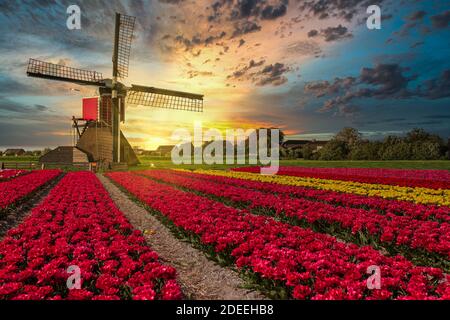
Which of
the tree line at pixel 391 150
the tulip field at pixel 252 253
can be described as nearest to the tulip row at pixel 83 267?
the tulip field at pixel 252 253

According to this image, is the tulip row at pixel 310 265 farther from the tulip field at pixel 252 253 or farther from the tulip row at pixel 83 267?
the tulip row at pixel 83 267

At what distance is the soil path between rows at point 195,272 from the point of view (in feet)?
16.9

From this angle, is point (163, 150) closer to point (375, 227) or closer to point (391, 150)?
point (391, 150)

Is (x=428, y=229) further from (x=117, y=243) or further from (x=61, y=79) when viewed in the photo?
(x=61, y=79)

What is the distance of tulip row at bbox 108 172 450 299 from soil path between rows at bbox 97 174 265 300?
251 mm

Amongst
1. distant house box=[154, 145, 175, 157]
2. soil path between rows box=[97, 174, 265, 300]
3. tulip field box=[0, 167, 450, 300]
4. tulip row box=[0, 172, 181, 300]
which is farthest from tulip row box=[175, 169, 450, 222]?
distant house box=[154, 145, 175, 157]

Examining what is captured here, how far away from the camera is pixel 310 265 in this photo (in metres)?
4.71

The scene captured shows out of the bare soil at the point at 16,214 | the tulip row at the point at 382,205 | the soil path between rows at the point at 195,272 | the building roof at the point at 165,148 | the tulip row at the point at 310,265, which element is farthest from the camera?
the building roof at the point at 165,148

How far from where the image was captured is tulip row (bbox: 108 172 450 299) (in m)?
4.11

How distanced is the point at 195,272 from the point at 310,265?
94.2 inches

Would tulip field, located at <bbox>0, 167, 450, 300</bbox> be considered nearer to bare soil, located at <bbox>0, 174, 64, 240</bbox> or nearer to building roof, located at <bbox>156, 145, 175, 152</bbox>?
bare soil, located at <bbox>0, 174, 64, 240</bbox>

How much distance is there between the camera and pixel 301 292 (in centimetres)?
405

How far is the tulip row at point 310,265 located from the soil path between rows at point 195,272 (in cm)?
25
